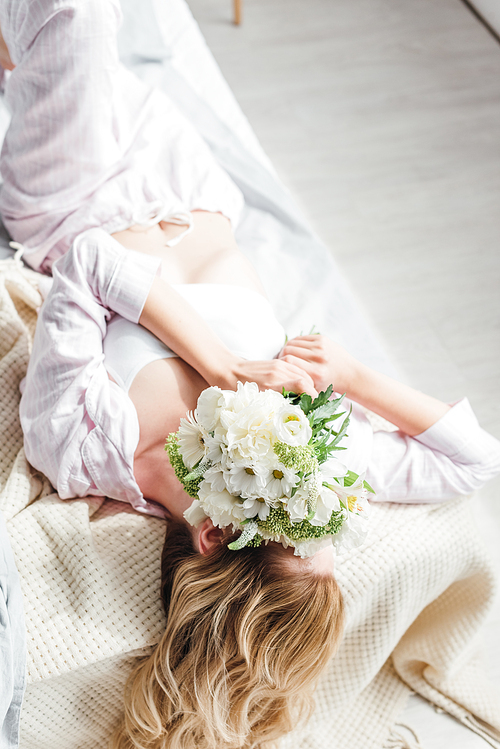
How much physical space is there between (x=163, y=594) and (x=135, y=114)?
44.5 inches

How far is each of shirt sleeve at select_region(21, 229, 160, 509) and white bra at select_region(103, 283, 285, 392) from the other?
0.09ft

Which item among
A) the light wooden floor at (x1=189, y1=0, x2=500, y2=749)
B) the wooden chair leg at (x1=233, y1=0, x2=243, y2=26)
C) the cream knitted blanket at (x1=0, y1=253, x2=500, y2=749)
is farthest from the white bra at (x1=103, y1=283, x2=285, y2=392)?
the wooden chair leg at (x1=233, y1=0, x2=243, y2=26)

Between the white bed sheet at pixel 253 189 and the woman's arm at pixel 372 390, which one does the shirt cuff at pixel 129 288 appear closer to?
the woman's arm at pixel 372 390

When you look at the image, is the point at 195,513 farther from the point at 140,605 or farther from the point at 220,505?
the point at 140,605

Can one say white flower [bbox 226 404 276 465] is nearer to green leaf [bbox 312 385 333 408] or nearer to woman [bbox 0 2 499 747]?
green leaf [bbox 312 385 333 408]

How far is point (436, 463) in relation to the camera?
131 centimetres

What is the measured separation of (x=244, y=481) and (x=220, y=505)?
2.0 inches

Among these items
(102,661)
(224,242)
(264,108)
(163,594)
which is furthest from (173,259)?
(264,108)

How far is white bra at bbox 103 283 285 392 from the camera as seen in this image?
128cm

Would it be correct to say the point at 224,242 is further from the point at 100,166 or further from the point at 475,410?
the point at 475,410

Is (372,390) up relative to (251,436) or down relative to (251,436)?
down

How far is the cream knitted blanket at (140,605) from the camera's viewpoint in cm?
113

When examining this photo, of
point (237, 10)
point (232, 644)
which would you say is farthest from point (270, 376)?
point (237, 10)

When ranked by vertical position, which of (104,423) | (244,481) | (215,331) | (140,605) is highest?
(244,481)
